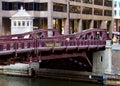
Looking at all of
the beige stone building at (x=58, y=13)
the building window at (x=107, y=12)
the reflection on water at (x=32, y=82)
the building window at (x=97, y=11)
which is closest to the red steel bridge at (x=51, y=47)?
→ the reflection on water at (x=32, y=82)

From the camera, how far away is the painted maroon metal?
159ft

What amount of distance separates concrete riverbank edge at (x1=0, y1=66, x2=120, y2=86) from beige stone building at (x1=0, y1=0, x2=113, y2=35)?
45.4 feet

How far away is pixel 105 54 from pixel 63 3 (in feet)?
125

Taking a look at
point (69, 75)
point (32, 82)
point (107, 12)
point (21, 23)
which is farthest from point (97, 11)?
point (32, 82)

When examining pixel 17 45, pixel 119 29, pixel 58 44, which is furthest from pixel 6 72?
pixel 119 29

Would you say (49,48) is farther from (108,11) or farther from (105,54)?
(108,11)

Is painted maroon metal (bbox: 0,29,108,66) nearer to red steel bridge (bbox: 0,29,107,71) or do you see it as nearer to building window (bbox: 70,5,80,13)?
red steel bridge (bbox: 0,29,107,71)

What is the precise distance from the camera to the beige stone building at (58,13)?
101 m

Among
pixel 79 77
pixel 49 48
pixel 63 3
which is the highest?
pixel 63 3

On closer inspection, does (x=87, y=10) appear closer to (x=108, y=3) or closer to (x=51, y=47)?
(x=108, y=3)

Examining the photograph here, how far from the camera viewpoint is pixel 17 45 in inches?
1932

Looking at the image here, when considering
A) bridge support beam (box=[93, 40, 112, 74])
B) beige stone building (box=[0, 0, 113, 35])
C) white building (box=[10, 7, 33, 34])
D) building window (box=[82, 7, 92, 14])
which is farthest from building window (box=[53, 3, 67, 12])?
bridge support beam (box=[93, 40, 112, 74])

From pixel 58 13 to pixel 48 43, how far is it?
167ft

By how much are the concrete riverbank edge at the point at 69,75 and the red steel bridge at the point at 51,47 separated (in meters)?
1.49
